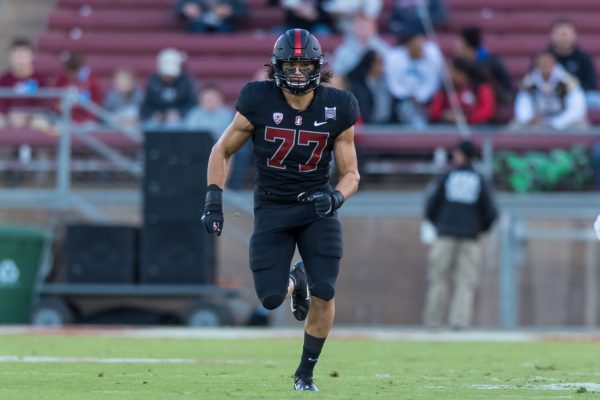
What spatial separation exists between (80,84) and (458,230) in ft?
16.4

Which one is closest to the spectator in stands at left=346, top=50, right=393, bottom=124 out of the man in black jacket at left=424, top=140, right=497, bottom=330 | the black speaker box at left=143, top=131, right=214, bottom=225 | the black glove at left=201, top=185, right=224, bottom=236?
the man in black jacket at left=424, top=140, right=497, bottom=330

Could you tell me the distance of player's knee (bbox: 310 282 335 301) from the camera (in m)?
7.64

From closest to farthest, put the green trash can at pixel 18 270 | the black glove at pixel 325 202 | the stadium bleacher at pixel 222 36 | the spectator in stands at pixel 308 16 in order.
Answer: the black glove at pixel 325 202, the green trash can at pixel 18 270, the spectator in stands at pixel 308 16, the stadium bleacher at pixel 222 36

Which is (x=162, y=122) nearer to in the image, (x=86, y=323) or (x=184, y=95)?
(x=184, y=95)

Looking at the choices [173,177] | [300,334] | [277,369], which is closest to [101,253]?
[173,177]

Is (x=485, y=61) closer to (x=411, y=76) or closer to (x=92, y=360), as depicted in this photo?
(x=411, y=76)

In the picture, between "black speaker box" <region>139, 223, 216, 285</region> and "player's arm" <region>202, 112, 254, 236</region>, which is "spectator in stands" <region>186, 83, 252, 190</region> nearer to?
"black speaker box" <region>139, 223, 216, 285</region>

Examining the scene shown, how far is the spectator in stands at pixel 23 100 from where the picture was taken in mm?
16031

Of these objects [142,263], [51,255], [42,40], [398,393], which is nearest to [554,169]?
[142,263]

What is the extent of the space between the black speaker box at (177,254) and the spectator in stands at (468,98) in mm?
3094

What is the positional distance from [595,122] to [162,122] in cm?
499

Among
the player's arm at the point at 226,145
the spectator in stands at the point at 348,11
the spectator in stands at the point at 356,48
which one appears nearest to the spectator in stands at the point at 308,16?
the spectator in stands at the point at 348,11

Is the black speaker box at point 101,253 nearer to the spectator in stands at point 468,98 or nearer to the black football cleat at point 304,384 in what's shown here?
the spectator in stands at point 468,98

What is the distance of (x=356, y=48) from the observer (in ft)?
52.8
